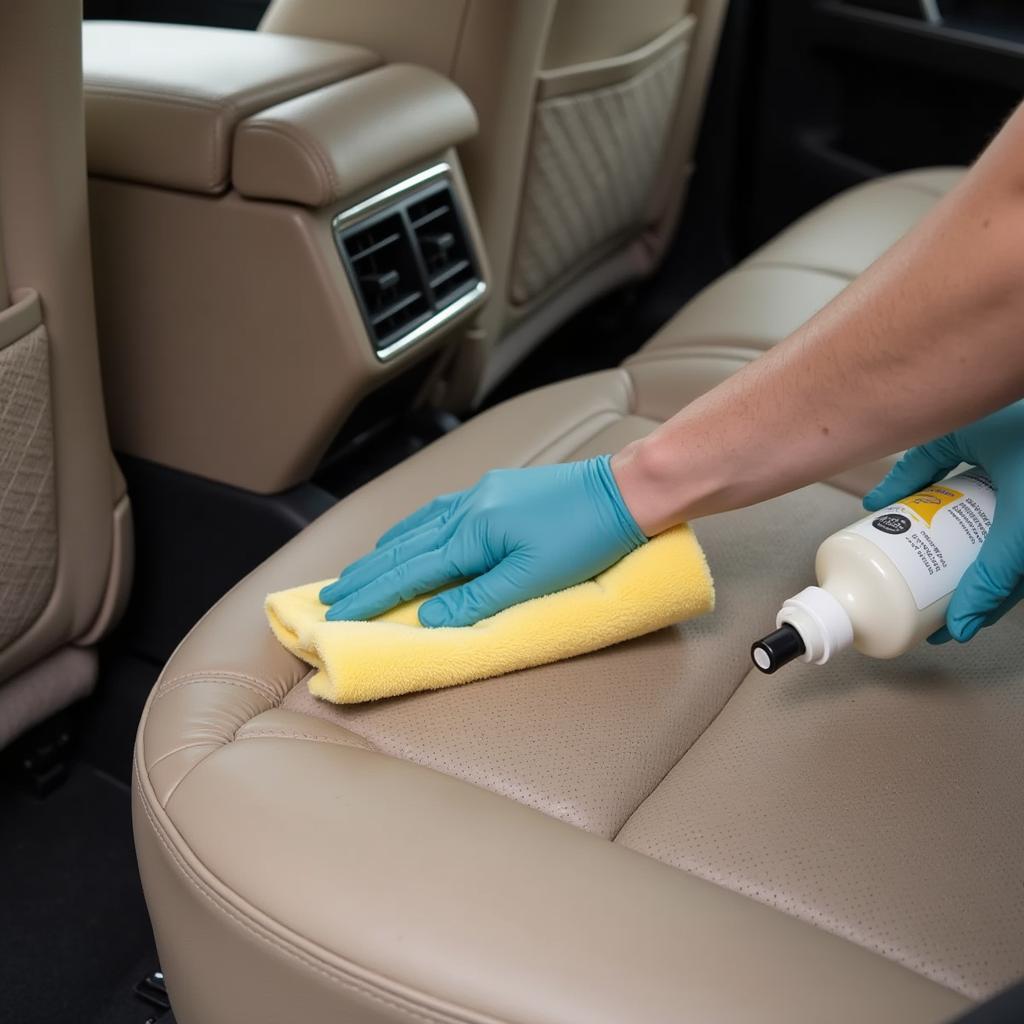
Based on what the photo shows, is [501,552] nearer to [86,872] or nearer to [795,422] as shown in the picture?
A: [795,422]

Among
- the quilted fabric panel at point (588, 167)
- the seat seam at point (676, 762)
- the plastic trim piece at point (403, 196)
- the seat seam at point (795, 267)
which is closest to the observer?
the seat seam at point (676, 762)

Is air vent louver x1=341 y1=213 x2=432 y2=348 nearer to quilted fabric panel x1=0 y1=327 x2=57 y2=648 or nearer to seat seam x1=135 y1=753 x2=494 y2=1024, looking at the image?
quilted fabric panel x1=0 y1=327 x2=57 y2=648

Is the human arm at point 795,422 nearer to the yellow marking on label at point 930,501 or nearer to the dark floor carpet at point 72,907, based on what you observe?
the yellow marking on label at point 930,501

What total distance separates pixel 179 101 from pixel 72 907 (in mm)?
787

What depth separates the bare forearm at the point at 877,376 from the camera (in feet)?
2.34

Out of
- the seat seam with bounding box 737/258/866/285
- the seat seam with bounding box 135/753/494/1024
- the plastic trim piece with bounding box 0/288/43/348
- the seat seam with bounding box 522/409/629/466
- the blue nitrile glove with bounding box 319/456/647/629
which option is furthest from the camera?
the seat seam with bounding box 737/258/866/285

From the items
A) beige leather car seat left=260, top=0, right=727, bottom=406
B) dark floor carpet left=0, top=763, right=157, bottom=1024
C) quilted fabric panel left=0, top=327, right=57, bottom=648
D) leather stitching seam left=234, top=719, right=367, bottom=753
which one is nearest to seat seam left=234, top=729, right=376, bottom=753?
leather stitching seam left=234, top=719, right=367, bottom=753

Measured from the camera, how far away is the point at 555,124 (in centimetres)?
158

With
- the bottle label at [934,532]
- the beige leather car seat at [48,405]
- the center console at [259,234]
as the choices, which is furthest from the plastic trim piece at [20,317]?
the bottle label at [934,532]

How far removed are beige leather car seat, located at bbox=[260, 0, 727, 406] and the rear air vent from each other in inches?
4.6

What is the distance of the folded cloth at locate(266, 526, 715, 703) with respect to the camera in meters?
0.83

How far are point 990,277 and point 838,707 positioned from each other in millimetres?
301

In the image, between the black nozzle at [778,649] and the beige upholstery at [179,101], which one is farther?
the beige upholstery at [179,101]

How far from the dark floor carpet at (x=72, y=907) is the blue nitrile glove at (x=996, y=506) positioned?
2.65 ft
